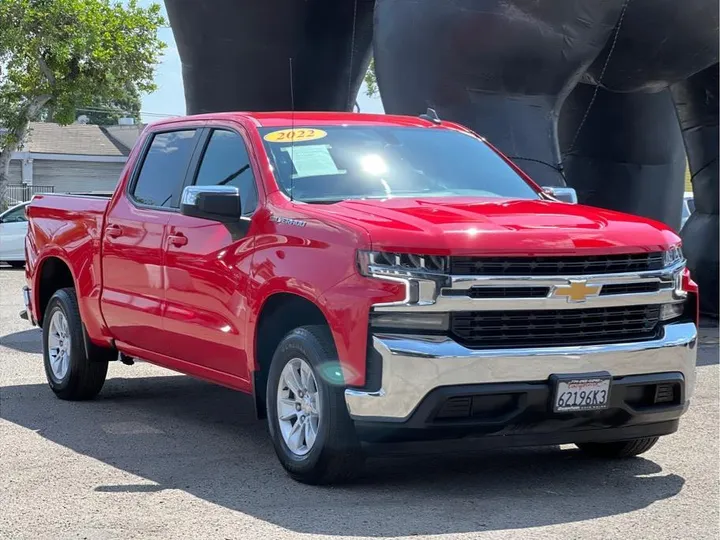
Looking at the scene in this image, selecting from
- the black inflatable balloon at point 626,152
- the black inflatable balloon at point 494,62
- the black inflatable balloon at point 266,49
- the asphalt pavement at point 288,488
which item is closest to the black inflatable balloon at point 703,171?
the black inflatable balloon at point 626,152

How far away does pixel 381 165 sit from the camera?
23.8 ft

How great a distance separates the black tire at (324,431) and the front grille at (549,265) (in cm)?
74

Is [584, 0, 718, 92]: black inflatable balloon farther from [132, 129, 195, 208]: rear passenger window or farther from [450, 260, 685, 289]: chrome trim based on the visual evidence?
[450, 260, 685, 289]: chrome trim

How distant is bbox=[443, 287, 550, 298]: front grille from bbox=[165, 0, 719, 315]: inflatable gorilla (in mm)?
5463

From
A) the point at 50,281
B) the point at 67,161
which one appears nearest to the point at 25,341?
the point at 50,281

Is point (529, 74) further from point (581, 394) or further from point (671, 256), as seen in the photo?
point (581, 394)

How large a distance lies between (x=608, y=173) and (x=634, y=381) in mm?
10287

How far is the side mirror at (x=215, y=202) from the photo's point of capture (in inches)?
267

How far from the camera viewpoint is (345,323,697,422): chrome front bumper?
5773mm

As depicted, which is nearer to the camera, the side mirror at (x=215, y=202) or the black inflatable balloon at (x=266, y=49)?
the side mirror at (x=215, y=202)

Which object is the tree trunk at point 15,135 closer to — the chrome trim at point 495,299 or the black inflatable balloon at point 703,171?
the black inflatable balloon at point 703,171

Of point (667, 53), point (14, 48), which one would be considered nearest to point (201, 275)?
point (667, 53)

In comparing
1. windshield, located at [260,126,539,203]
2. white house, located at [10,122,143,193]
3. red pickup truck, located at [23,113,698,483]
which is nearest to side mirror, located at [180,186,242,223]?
red pickup truck, located at [23,113,698,483]

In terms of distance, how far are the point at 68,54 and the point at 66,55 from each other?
11 cm
